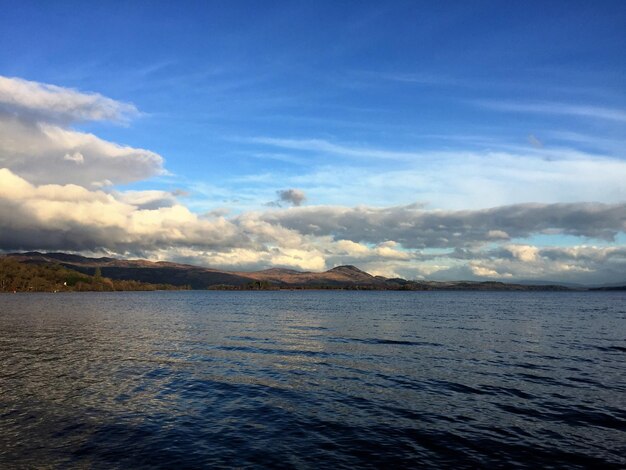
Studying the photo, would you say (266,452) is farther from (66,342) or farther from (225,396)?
(66,342)

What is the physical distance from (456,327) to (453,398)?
5642cm

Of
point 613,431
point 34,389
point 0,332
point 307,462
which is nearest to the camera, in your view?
point 307,462

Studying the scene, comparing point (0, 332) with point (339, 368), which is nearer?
point (339, 368)

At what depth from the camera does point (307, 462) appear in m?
21.5

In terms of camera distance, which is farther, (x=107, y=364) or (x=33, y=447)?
(x=107, y=364)

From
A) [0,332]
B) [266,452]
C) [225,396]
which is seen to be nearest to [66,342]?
[0,332]

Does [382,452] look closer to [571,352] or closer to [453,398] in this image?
[453,398]

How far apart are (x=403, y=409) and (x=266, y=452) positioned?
1126 centimetres

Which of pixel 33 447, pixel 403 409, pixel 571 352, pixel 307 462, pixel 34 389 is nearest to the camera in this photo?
pixel 307 462

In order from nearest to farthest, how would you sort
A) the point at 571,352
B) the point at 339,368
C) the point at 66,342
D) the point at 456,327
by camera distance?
1. the point at 339,368
2. the point at 571,352
3. the point at 66,342
4. the point at 456,327

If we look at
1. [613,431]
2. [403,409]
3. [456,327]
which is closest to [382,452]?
[403,409]

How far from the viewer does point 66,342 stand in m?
63.7

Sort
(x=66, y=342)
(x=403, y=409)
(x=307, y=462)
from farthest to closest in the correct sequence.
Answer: (x=66, y=342)
(x=403, y=409)
(x=307, y=462)

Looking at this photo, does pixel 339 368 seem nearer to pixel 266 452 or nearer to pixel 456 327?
pixel 266 452
